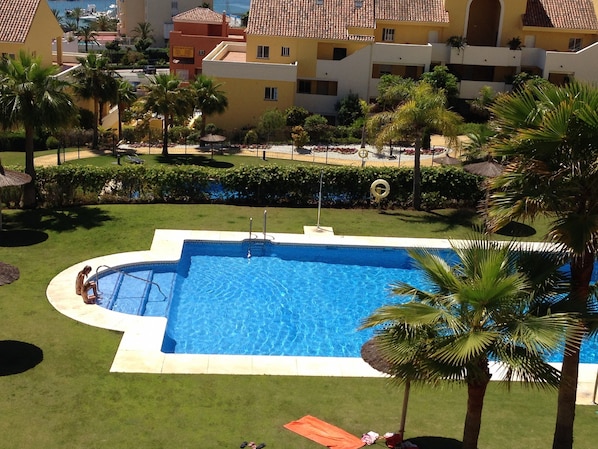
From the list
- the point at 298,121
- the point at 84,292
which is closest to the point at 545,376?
the point at 84,292

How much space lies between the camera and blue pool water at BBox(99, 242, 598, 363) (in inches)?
763

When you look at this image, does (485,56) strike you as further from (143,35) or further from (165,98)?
(143,35)

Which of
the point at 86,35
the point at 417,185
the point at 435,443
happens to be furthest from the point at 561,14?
the point at 86,35

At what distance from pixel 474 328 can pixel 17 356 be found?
1060 centimetres

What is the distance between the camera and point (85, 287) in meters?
19.8

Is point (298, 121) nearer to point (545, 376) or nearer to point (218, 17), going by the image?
point (218, 17)

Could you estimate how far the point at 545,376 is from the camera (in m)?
9.47

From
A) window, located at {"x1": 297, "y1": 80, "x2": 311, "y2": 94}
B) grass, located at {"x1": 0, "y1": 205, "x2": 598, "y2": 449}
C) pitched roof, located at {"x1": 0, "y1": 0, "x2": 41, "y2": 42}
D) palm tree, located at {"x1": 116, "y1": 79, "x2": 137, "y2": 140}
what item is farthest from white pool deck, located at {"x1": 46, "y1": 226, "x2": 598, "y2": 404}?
window, located at {"x1": 297, "y1": 80, "x2": 311, "y2": 94}

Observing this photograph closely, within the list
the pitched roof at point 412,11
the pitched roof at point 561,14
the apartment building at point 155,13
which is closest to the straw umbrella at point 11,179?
the pitched roof at point 412,11

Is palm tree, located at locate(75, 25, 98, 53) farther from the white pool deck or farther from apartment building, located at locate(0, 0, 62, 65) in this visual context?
the white pool deck

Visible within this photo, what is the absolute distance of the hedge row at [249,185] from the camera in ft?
92.9

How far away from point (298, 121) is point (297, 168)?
19281 millimetres

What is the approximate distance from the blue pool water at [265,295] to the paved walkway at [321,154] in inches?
596

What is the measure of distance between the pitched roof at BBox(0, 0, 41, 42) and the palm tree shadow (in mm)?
43598
